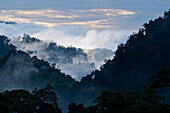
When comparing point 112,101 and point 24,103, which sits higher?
point 24,103

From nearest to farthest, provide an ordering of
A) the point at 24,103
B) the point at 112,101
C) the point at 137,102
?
the point at 112,101
the point at 137,102
the point at 24,103

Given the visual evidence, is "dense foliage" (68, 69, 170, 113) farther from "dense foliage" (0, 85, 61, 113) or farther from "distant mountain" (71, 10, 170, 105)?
"distant mountain" (71, 10, 170, 105)

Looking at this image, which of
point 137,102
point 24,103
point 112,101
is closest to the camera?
point 112,101

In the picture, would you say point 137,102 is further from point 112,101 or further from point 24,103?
point 24,103

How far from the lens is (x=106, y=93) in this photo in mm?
63406

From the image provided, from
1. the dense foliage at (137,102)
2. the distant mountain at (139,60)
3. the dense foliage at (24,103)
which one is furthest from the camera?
the distant mountain at (139,60)

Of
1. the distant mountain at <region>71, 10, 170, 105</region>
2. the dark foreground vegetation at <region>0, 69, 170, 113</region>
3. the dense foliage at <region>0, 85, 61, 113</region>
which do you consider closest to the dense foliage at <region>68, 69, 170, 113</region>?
the dark foreground vegetation at <region>0, 69, 170, 113</region>

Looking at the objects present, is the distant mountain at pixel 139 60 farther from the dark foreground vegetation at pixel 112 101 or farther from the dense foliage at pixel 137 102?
the dense foliage at pixel 137 102

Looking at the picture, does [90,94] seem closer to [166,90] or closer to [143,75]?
[143,75]

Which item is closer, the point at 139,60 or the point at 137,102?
the point at 137,102

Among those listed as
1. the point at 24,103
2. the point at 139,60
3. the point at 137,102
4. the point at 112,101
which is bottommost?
the point at 137,102

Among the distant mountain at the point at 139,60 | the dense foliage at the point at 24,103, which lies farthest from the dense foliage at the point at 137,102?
the distant mountain at the point at 139,60

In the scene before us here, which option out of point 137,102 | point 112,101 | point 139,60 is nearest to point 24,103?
point 112,101

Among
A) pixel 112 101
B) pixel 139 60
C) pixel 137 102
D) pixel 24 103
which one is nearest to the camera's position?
pixel 112 101
